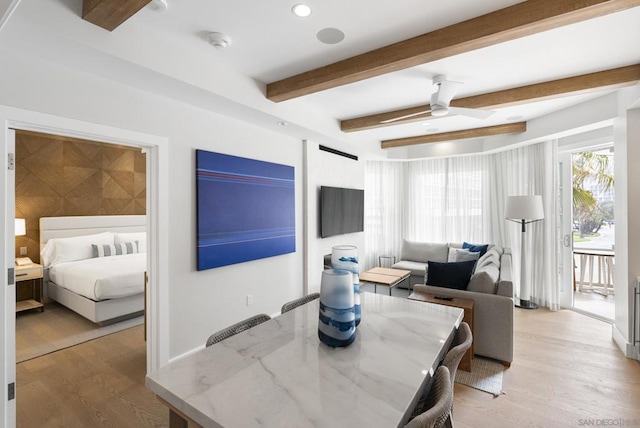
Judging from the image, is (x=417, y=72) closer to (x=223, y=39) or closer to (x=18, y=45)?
(x=223, y=39)

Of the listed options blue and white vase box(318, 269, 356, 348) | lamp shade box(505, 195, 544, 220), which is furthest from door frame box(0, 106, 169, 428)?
lamp shade box(505, 195, 544, 220)

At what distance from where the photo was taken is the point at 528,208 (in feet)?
14.0

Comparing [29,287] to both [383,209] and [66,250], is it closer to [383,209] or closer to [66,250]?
[66,250]

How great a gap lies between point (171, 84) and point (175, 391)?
2158 millimetres

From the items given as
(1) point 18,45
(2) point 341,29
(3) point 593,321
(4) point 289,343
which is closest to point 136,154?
(1) point 18,45

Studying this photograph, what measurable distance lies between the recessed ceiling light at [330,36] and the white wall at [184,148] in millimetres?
1362

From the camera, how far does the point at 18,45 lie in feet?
5.94

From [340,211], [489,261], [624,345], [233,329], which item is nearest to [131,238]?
[340,211]

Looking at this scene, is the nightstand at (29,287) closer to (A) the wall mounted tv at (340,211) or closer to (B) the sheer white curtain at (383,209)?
(A) the wall mounted tv at (340,211)

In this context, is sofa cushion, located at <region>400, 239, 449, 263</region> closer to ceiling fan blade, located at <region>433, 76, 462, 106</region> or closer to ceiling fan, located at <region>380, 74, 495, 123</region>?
ceiling fan, located at <region>380, 74, 495, 123</region>

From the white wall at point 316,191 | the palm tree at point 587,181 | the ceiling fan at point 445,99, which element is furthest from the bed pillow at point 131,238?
the palm tree at point 587,181

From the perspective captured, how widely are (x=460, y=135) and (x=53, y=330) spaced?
19.6 ft

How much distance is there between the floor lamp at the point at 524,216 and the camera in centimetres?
427

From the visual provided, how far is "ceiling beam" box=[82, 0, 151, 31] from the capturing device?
1.63 m
